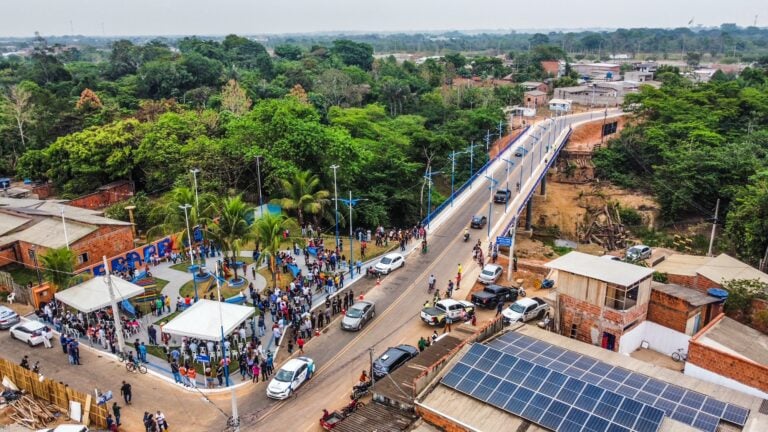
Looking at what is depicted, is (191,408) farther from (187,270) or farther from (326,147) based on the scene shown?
(326,147)

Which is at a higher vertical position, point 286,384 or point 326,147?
point 326,147

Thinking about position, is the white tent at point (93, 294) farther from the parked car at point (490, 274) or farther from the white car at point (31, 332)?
the parked car at point (490, 274)

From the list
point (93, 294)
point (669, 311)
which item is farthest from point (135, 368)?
point (669, 311)

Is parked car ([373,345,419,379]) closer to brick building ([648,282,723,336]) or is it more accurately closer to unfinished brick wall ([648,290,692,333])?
unfinished brick wall ([648,290,692,333])

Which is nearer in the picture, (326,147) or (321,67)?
(326,147)

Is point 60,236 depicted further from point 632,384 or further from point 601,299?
point 632,384

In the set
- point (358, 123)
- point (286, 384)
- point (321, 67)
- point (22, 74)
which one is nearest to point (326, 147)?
point (358, 123)

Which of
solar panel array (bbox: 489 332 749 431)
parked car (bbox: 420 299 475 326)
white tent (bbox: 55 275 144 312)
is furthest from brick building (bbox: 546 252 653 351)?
white tent (bbox: 55 275 144 312)
